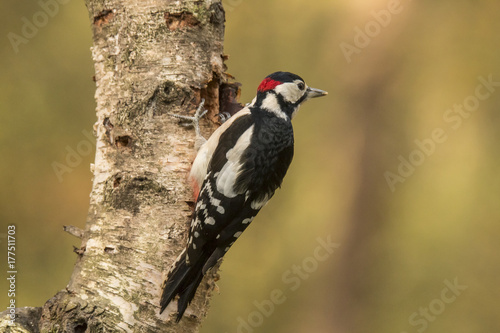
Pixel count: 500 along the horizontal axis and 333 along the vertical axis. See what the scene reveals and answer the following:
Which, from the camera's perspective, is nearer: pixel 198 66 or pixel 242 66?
pixel 198 66

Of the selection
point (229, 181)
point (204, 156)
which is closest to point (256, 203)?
point (229, 181)

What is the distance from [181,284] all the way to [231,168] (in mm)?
605

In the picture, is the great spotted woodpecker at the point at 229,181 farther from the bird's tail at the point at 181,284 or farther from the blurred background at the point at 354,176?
the blurred background at the point at 354,176

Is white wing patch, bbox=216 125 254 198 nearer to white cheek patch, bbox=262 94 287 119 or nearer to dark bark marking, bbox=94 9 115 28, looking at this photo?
white cheek patch, bbox=262 94 287 119

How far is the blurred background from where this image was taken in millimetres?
5551

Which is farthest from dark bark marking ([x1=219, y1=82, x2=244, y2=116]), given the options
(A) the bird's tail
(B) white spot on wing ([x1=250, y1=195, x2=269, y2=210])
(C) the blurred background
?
(C) the blurred background

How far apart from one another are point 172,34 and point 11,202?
12.1ft

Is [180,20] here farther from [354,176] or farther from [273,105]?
[354,176]

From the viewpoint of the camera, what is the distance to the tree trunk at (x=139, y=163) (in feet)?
7.20

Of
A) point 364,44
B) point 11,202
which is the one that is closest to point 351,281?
point 364,44

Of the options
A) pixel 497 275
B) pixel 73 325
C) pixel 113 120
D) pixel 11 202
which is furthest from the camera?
pixel 497 275

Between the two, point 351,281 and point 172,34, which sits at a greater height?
point 172,34

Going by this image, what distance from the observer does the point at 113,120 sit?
2.45 metres

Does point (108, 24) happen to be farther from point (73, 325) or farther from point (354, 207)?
point (354, 207)
